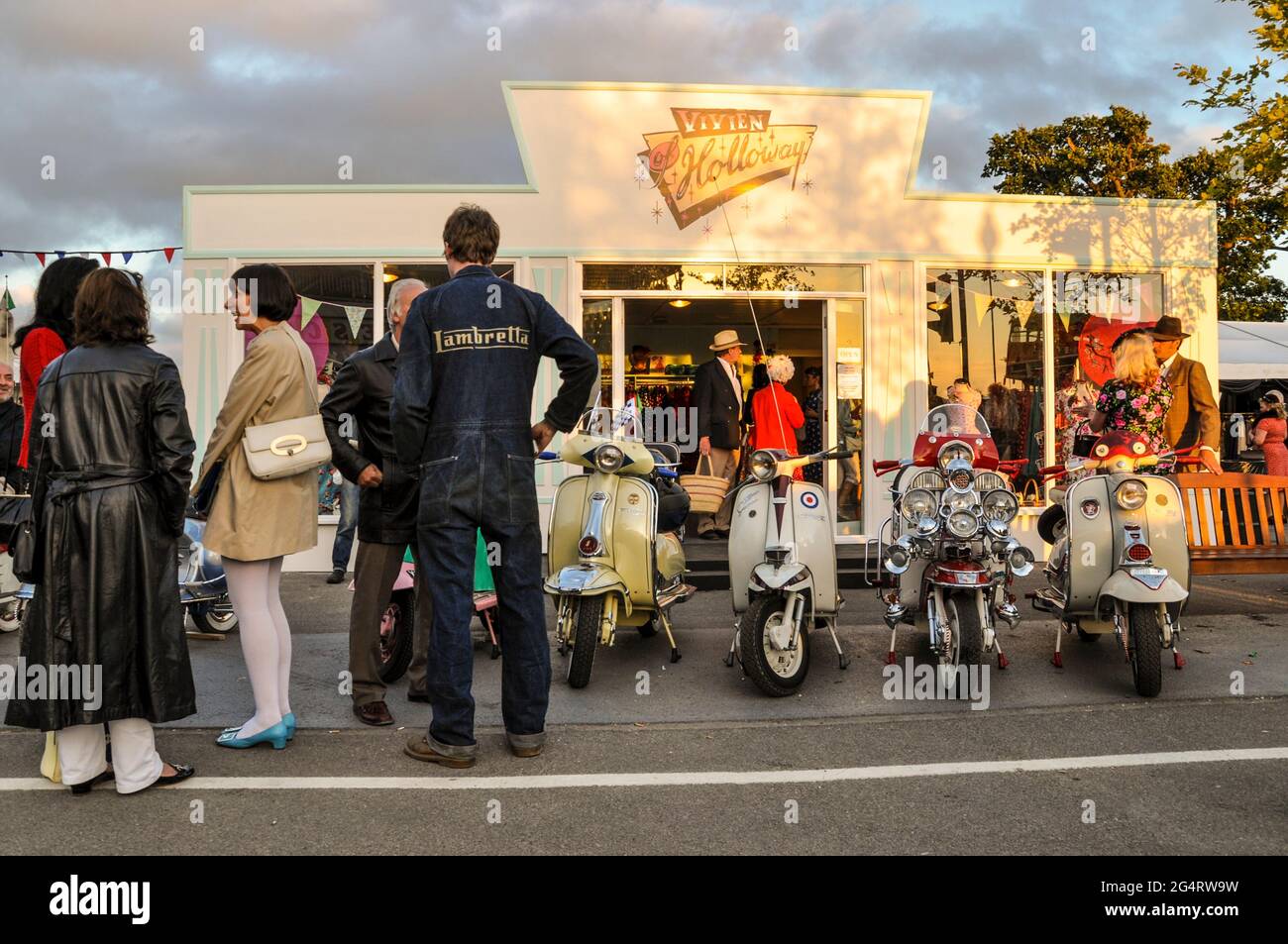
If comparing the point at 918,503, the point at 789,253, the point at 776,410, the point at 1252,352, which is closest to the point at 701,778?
the point at 918,503

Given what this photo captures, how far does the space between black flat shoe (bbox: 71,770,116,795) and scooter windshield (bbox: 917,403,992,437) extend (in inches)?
170

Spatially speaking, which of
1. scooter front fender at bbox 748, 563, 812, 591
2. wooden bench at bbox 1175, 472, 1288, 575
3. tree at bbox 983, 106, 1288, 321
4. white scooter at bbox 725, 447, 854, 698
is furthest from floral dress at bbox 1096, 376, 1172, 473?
tree at bbox 983, 106, 1288, 321

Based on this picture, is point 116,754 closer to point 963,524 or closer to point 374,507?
point 374,507

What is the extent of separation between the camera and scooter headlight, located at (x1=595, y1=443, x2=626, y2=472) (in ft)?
19.1

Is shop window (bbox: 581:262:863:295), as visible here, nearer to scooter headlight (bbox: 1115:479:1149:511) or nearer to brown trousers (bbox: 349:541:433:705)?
scooter headlight (bbox: 1115:479:1149:511)

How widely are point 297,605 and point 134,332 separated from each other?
188 inches

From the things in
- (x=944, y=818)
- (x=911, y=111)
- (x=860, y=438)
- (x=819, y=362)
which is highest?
(x=911, y=111)

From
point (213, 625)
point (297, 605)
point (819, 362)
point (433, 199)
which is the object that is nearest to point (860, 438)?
point (819, 362)

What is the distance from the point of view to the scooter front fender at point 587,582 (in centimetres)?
524

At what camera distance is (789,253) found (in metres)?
10.7

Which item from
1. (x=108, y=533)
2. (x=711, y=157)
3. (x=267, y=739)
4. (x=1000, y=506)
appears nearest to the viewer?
(x=108, y=533)

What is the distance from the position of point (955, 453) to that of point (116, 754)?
408 cm
